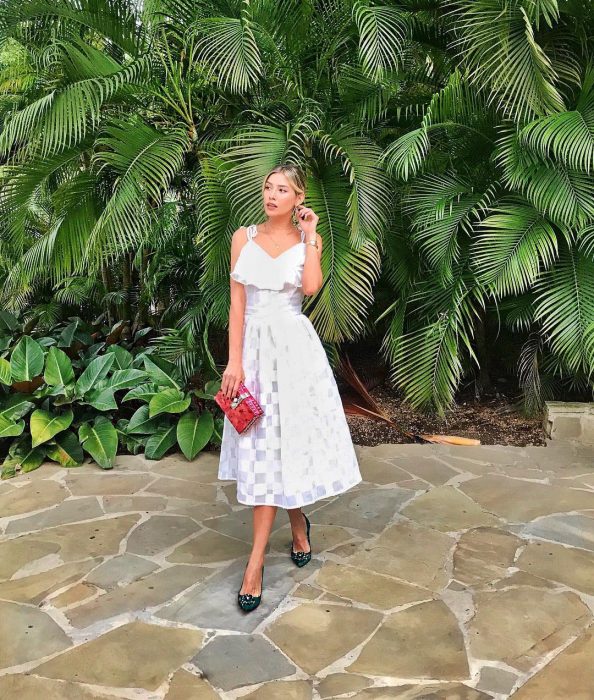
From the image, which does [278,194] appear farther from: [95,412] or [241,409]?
[95,412]

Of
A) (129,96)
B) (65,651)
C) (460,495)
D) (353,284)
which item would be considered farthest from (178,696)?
(129,96)

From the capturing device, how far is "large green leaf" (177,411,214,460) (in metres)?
4.51

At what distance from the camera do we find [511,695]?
2.28 meters

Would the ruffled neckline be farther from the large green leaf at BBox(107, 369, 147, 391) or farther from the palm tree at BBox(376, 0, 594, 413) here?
the large green leaf at BBox(107, 369, 147, 391)

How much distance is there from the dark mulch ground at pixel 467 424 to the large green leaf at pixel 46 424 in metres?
1.99

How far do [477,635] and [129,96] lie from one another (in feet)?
13.1

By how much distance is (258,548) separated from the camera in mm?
2795

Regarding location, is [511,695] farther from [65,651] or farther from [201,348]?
[201,348]

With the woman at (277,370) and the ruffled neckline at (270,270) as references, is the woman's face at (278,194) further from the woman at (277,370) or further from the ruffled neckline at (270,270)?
the ruffled neckline at (270,270)

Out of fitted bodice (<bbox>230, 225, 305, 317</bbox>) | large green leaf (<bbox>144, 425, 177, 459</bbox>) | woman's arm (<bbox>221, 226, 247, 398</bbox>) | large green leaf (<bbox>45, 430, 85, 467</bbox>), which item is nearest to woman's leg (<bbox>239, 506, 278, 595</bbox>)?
woman's arm (<bbox>221, 226, 247, 398</bbox>)

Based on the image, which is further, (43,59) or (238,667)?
(43,59)

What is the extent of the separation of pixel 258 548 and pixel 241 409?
22.5 inches

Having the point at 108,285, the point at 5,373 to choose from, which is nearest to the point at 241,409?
the point at 5,373

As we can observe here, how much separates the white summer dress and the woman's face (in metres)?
0.14
